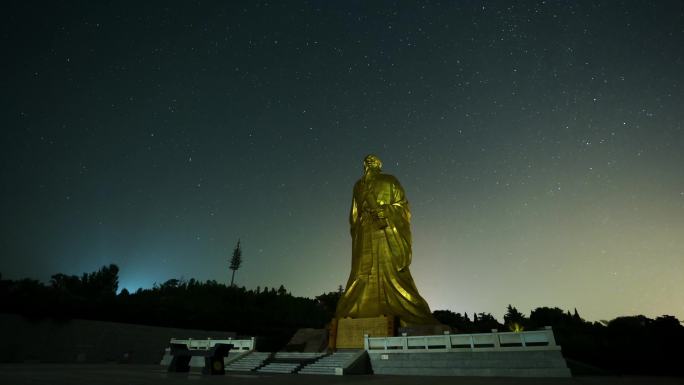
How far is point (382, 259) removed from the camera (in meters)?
16.7

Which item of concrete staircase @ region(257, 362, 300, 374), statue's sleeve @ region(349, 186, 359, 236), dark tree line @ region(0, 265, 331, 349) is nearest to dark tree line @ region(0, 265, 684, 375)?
dark tree line @ region(0, 265, 331, 349)

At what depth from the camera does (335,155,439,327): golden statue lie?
51.5 feet

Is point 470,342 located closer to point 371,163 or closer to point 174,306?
point 371,163

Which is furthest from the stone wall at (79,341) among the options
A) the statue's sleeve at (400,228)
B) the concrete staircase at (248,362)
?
the statue's sleeve at (400,228)

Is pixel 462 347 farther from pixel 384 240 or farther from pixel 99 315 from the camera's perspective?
pixel 99 315

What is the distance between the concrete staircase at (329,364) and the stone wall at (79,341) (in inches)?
552

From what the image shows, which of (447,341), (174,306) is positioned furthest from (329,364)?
(174,306)

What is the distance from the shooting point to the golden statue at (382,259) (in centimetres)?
1570

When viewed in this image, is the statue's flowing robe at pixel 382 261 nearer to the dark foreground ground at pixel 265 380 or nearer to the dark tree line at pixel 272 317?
the dark tree line at pixel 272 317

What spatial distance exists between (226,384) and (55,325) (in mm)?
18022

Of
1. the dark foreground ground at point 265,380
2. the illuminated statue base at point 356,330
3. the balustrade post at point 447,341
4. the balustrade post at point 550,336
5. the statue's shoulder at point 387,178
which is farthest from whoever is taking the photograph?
the statue's shoulder at point 387,178

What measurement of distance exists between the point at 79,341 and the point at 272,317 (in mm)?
15758

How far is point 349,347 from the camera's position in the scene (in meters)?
15.2

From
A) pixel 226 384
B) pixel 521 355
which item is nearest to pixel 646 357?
pixel 521 355
